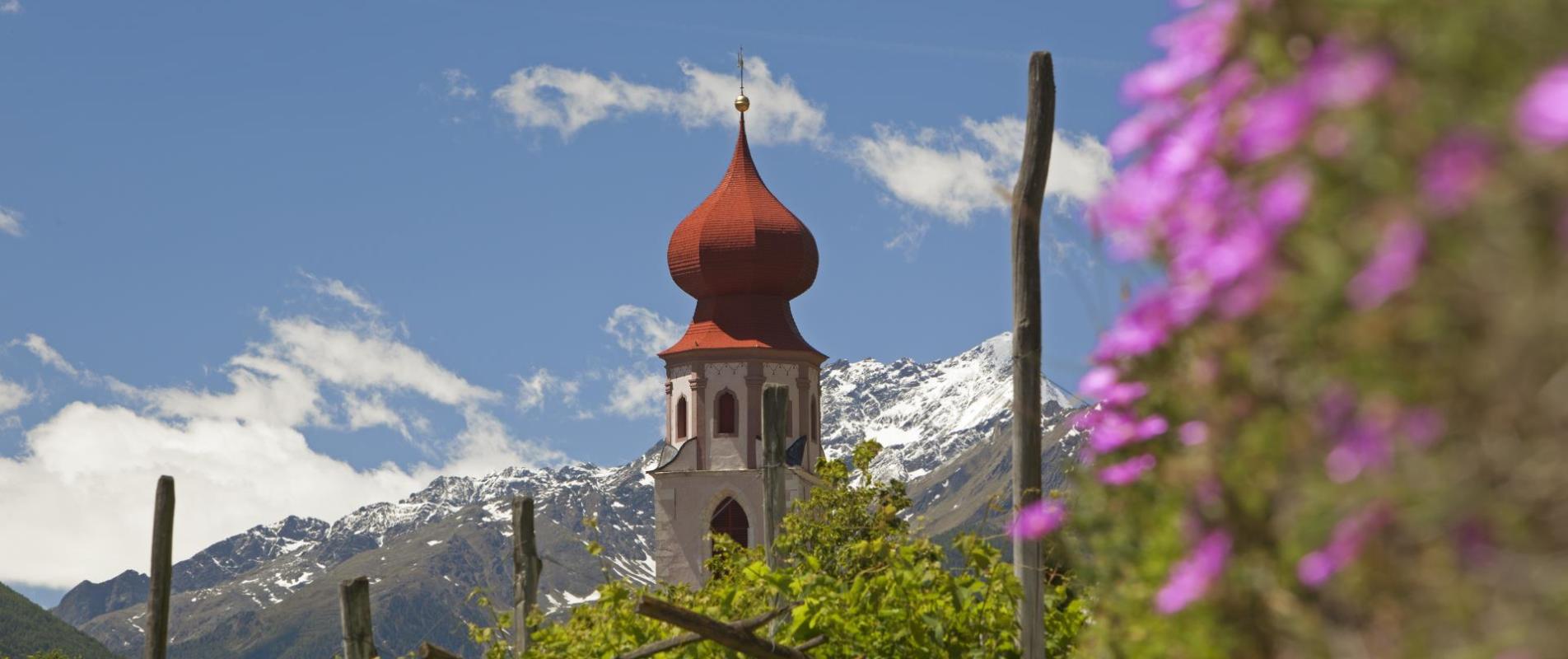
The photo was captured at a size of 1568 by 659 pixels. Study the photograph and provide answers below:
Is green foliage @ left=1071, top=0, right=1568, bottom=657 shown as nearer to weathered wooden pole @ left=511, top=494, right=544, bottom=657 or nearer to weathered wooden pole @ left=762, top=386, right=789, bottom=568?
weathered wooden pole @ left=762, top=386, right=789, bottom=568

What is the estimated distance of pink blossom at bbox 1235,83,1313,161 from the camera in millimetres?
2225

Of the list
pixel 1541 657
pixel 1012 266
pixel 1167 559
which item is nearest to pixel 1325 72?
pixel 1541 657

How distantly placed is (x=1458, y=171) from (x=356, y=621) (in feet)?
44.4

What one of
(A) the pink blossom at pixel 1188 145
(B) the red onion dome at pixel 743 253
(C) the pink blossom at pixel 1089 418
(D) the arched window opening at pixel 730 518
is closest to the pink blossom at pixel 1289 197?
(A) the pink blossom at pixel 1188 145

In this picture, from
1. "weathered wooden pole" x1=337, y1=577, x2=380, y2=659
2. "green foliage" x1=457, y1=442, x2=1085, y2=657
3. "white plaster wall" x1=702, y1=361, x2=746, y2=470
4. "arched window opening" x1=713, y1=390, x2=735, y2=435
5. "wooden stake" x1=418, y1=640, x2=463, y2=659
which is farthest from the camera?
"arched window opening" x1=713, y1=390, x2=735, y2=435

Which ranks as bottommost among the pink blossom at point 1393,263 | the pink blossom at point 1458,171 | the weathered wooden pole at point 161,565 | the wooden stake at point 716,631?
the pink blossom at point 1393,263

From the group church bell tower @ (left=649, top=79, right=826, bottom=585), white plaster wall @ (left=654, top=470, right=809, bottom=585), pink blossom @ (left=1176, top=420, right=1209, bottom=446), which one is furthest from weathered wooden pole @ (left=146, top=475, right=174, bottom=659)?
white plaster wall @ (left=654, top=470, right=809, bottom=585)

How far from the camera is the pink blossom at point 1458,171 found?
6.41ft

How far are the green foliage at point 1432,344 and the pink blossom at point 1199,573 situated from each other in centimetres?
18

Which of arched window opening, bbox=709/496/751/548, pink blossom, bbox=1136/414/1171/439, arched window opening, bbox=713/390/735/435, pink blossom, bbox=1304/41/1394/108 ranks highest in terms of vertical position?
arched window opening, bbox=713/390/735/435

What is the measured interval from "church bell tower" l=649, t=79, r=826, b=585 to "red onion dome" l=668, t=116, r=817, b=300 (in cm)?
3

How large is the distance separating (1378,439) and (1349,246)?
21cm

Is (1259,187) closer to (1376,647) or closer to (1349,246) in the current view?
(1349,246)

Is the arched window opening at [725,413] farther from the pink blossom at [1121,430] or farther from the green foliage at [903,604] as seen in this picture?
the pink blossom at [1121,430]
